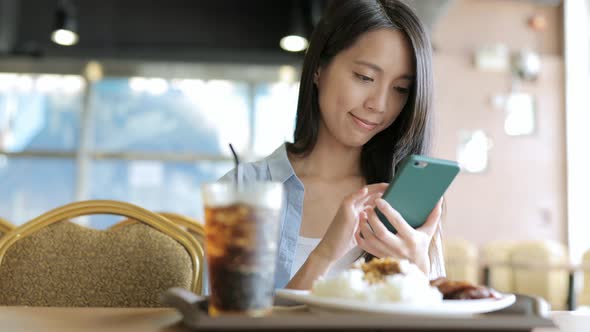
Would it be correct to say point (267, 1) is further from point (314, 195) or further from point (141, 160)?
point (314, 195)

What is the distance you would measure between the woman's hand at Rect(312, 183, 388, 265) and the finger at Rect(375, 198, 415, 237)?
0.06m

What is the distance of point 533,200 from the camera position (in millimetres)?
8062

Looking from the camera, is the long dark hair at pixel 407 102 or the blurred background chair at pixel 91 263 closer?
the blurred background chair at pixel 91 263

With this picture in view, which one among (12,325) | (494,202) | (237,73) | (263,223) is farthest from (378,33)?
(494,202)

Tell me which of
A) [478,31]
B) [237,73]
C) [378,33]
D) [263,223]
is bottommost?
[263,223]

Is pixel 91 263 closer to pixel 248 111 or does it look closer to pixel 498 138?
pixel 248 111

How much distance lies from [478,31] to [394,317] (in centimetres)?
819

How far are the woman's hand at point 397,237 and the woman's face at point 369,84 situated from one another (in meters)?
0.40

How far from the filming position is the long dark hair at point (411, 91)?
1614mm

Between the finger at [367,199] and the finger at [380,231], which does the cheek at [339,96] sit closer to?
the finger at [367,199]

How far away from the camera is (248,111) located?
308 inches

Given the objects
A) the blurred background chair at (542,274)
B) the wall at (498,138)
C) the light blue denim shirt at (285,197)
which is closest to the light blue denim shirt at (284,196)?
the light blue denim shirt at (285,197)

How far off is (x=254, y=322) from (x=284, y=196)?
111cm

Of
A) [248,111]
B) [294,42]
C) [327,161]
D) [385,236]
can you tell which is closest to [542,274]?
[294,42]
